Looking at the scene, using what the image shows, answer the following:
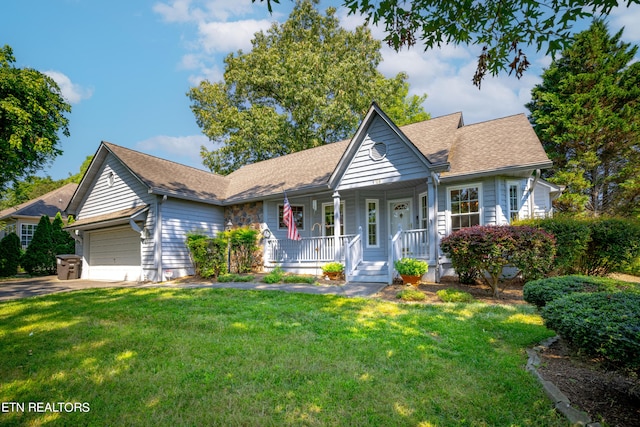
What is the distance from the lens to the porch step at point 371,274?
33.2 feet

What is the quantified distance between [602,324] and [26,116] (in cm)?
1871

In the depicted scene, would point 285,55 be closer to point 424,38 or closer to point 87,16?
point 87,16

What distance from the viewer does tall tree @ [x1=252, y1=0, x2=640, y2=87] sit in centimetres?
418

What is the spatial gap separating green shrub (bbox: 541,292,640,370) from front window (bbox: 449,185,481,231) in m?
7.76

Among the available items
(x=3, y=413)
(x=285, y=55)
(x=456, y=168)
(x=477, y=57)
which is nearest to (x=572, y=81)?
(x=456, y=168)

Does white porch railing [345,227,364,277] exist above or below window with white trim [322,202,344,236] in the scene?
below

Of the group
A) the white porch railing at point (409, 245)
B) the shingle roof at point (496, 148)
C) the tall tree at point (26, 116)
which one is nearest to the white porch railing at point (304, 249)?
the white porch railing at point (409, 245)

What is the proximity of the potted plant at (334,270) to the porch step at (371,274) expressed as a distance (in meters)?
0.53

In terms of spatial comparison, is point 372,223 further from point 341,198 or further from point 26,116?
point 26,116

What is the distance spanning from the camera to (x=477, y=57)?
500cm

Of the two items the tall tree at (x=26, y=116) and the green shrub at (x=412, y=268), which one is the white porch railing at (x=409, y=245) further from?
the tall tree at (x=26, y=116)

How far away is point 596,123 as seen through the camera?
1656 cm

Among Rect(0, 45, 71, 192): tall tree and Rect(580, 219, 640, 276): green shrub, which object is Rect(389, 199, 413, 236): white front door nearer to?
Rect(580, 219, 640, 276): green shrub

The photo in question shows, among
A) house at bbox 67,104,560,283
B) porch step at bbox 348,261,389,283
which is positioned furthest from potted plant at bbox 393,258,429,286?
porch step at bbox 348,261,389,283
